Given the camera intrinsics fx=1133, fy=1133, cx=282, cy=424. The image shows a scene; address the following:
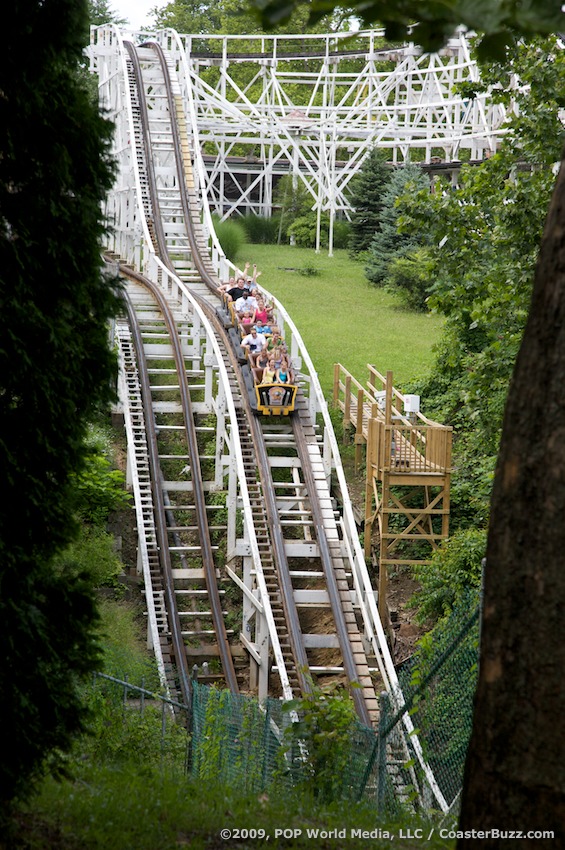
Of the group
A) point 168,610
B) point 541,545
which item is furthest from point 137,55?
point 541,545

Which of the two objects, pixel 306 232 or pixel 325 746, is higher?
pixel 325 746

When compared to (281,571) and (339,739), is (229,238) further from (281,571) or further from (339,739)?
(339,739)

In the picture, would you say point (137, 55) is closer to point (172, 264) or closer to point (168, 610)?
point (172, 264)

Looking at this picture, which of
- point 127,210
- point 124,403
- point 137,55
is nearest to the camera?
point 124,403

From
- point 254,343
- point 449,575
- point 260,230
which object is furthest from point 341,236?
point 449,575

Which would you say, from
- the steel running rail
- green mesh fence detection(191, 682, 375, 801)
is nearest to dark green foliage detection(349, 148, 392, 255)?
the steel running rail

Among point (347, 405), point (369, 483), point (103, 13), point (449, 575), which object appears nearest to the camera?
point (449, 575)
